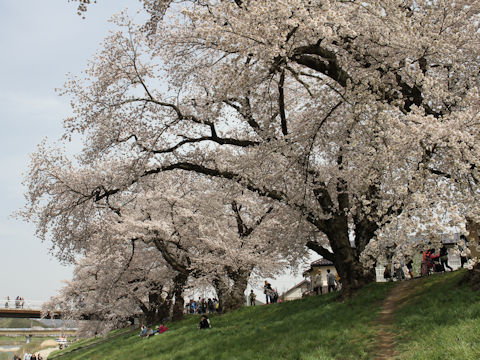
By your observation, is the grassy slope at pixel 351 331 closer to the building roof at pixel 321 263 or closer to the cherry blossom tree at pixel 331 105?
the cherry blossom tree at pixel 331 105

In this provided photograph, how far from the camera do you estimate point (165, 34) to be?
16.2 m

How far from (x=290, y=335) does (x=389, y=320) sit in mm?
3010

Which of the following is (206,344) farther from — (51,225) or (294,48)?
(294,48)

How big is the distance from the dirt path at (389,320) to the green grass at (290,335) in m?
0.23

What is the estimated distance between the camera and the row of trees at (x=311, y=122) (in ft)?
32.7

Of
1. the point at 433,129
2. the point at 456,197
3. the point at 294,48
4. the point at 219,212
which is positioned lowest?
the point at 456,197

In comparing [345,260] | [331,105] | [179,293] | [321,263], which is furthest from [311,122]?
[321,263]

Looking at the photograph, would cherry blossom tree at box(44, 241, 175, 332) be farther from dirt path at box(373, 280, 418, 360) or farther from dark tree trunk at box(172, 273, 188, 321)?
dirt path at box(373, 280, 418, 360)

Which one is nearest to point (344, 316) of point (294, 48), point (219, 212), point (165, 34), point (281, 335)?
point (281, 335)

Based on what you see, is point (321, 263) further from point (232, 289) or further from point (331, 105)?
point (331, 105)

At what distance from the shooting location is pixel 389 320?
12055 millimetres

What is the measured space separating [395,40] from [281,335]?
9.50 m

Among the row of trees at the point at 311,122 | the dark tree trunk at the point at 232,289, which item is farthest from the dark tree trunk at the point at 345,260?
the dark tree trunk at the point at 232,289

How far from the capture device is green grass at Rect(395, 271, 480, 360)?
28.3 ft
